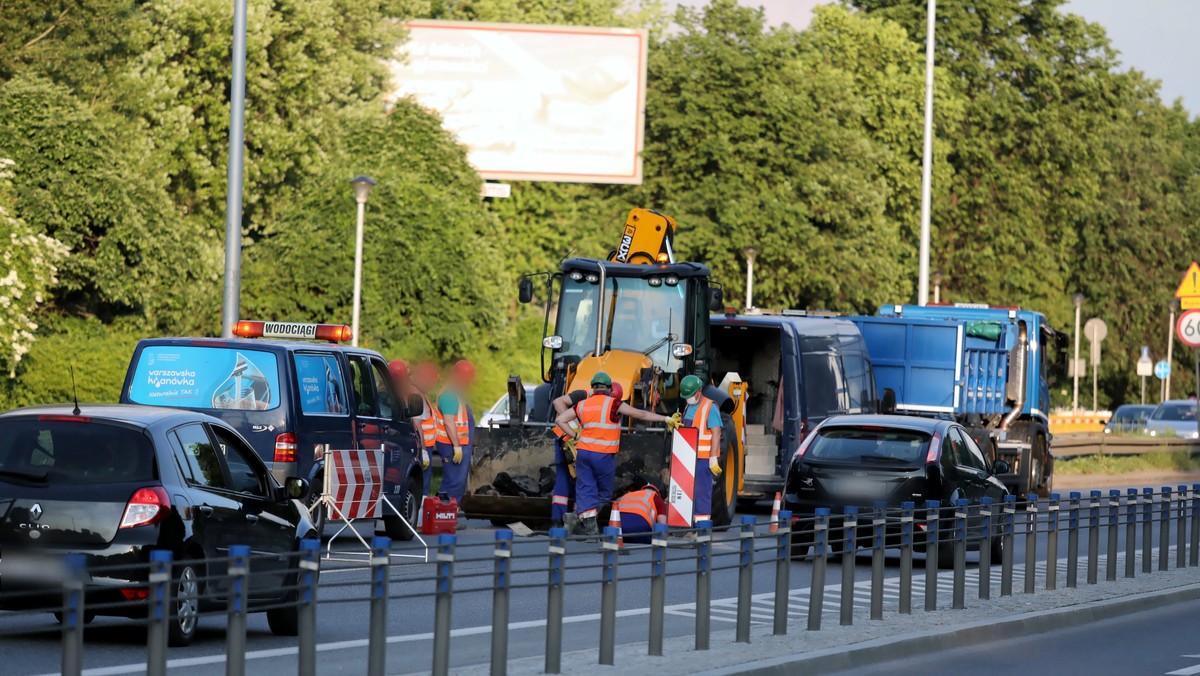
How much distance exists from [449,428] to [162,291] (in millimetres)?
19162

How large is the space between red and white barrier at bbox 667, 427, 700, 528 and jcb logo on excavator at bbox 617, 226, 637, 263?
565 centimetres

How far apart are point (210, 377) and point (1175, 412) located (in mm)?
42717

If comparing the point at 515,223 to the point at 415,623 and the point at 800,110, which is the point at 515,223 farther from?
the point at 415,623

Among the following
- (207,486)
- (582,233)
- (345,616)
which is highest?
(582,233)

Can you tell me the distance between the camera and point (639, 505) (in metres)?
20.1

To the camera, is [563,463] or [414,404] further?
[414,404]

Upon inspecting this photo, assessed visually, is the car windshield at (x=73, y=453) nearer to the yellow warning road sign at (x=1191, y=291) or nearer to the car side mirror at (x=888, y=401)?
the car side mirror at (x=888, y=401)

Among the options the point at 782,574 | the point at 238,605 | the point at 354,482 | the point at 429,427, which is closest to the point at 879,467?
the point at 354,482

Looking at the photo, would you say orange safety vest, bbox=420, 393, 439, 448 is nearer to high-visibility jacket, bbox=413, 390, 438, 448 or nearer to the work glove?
high-visibility jacket, bbox=413, 390, 438, 448

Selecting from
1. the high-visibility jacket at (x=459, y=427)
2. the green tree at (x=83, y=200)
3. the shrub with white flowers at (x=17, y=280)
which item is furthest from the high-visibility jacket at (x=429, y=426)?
the green tree at (x=83, y=200)

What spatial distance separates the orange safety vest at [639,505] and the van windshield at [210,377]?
151 inches

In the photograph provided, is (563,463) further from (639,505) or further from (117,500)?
(117,500)

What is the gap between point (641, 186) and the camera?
61.1m

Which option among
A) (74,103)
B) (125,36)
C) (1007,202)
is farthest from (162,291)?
(1007,202)
